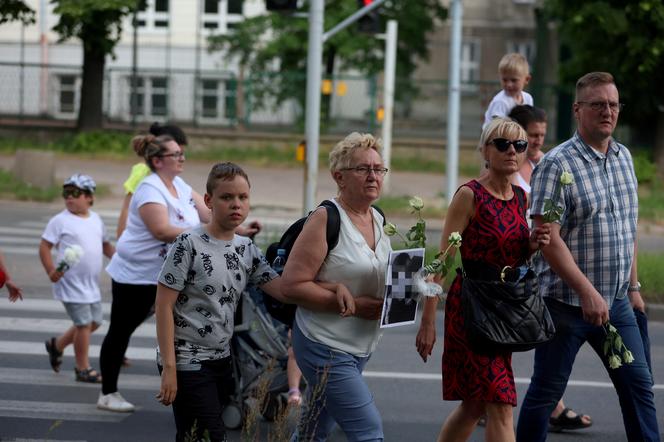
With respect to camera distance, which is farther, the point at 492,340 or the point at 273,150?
the point at 273,150

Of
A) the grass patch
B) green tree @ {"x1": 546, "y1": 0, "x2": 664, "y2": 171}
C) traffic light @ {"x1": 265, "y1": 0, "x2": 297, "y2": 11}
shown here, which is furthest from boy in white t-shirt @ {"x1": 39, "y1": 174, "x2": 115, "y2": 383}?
green tree @ {"x1": 546, "y1": 0, "x2": 664, "y2": 171}

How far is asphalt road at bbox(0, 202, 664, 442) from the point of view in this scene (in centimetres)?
693

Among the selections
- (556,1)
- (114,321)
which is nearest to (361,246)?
(114,321)

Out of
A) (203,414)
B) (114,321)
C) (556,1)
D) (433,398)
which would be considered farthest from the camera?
(556,1)

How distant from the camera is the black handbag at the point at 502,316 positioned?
5074 millimetres

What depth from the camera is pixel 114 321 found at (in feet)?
23.2

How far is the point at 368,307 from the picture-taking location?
4910mm

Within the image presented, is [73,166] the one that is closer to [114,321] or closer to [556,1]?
[556,1]

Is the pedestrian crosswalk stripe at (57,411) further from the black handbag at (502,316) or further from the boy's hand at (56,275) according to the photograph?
the black handbag at (502,316)

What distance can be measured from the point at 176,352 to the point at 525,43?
130ft

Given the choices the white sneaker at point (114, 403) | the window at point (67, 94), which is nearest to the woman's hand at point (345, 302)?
the white sneaker at point (114, 403)

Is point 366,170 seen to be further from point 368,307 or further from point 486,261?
point 486,261

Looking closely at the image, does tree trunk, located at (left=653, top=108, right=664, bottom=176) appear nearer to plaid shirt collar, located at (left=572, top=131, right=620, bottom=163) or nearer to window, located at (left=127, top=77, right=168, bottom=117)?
window, located at (left=127, top=77, right=168, bottom=117)

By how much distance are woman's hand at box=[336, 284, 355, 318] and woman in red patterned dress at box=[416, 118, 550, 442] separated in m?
0.44
